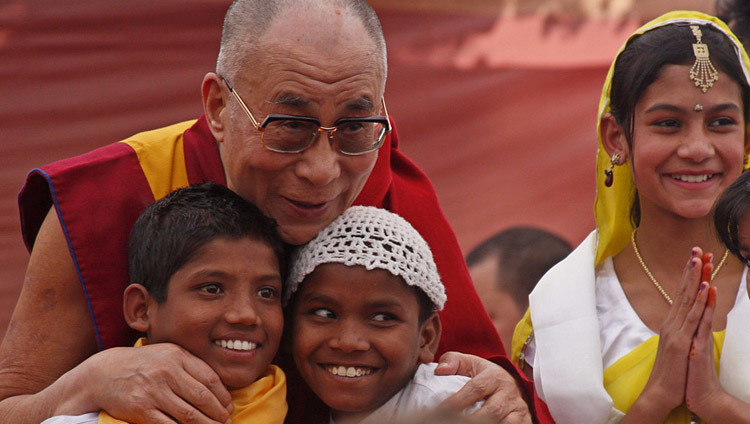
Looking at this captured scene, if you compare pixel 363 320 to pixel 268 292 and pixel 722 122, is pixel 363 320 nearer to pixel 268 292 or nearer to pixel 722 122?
pixel 268 292

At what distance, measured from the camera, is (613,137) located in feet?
11.5

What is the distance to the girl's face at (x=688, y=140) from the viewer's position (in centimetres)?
324

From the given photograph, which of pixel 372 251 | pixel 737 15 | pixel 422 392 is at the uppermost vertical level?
pixel 737 15

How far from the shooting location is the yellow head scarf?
3.49 metres

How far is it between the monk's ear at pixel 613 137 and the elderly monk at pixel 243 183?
821 mm

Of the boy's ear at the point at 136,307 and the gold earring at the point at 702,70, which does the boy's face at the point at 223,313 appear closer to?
the boy's ear at the point at 136,307

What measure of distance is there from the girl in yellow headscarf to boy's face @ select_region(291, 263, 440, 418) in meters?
0.56

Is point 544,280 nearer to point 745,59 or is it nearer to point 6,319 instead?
point 745,59

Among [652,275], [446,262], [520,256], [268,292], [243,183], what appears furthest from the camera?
[520,256]

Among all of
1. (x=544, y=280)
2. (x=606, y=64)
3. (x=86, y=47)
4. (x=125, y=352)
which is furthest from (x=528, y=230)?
(x=125, y=352)

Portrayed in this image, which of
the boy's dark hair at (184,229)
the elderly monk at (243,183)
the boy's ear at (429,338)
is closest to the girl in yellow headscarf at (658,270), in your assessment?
the elderly monk at (243,183)

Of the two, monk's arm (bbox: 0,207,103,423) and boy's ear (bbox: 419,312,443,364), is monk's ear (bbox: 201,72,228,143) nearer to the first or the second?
monk's arm (bbox: 0,207,103,423)

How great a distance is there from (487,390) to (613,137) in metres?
1.04

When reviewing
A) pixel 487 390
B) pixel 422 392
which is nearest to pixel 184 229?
pixel 422 392
